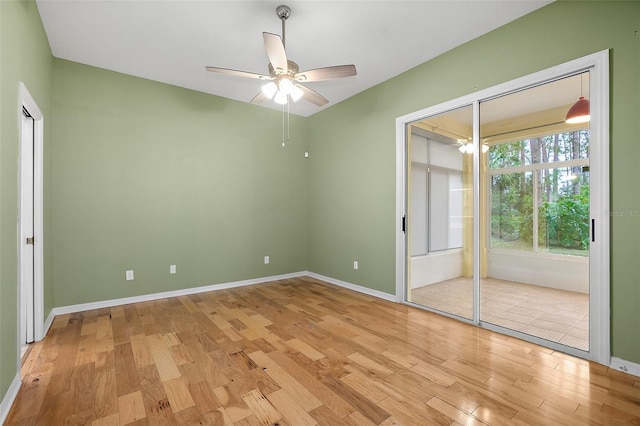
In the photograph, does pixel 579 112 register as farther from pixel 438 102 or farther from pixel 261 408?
pixel 261 408

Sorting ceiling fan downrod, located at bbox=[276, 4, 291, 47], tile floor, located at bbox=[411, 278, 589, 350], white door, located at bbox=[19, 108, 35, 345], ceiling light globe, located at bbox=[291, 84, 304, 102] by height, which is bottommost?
tile floor, located at bbox=[411, 278, 589, 350]

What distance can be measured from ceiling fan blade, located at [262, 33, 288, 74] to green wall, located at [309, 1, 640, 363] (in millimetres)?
1929

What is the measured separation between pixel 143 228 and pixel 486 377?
13.5ft

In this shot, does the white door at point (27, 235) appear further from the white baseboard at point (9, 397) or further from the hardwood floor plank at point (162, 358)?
the hardwood floor plank at point (162, 358)

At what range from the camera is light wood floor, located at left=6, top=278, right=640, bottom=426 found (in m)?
1.72

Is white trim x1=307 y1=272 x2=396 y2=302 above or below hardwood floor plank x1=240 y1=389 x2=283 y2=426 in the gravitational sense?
above

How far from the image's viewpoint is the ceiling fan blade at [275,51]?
6.93 ft

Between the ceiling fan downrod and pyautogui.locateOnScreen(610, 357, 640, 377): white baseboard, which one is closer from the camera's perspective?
pyautogui.locateOnScreen(610, 357, 640, 377): white baseboard

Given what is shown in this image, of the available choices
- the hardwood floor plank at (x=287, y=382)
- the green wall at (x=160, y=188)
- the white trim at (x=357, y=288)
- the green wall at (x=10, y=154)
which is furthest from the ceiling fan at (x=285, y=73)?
the white trim at (x=357, y=288)

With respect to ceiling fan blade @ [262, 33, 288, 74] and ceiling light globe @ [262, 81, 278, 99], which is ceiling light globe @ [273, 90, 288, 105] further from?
ceiling fan blade @ [262, 33, 288, 74]

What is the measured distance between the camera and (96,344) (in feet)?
8.73

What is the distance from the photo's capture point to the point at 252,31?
2.89m

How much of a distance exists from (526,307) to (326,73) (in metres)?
3.08

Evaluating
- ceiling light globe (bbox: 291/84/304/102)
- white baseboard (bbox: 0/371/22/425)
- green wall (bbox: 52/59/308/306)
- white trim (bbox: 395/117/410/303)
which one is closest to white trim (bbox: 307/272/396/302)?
white trim (bbox: 395/117/410/303)
